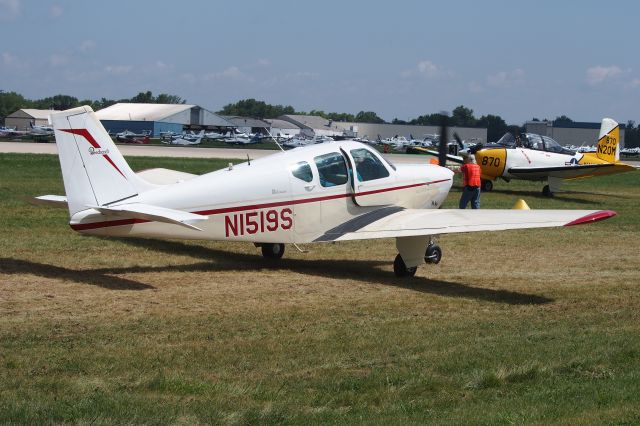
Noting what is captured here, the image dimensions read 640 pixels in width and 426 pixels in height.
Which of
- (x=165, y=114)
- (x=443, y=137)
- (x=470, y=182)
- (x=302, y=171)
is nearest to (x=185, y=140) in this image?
(x=165, y=114)

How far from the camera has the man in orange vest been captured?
1966 cm

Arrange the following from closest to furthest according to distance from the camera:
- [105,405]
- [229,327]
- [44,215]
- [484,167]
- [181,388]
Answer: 1. [105,405]
2. [181,388]
3. [229,327]
4. [44,215]
5. [484,167]

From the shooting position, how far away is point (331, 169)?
13.4m

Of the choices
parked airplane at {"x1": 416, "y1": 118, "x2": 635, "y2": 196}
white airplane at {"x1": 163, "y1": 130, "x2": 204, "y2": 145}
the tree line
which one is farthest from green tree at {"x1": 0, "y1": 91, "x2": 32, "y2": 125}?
parked airplane at {"x1": 416, "y1": 118, "x2": 635, "y2": 196}

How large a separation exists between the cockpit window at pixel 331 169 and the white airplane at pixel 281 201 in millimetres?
15

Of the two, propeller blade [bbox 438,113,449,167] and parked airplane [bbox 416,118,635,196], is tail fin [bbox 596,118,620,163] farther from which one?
propeller blade [bbox 438,113,449,167]

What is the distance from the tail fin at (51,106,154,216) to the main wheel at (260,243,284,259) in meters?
3.17

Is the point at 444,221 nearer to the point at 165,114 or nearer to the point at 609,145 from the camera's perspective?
the point at 609,145

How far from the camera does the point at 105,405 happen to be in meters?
6.43

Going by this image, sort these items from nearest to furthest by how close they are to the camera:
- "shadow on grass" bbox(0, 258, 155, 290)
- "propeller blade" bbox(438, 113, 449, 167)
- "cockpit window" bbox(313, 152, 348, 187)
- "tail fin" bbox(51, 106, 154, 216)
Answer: "tail fin" bbox(51, 106, 154, 216), "shadow on grass" bbox(0, 258, 155, 290), "cockpit window" bbox(313, 152, 348, 187), "propeller blade" bbox(438, 113, 449, 167)

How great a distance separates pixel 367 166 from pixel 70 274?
4.57 metres

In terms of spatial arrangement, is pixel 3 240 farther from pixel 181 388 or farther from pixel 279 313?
pixel 181 388

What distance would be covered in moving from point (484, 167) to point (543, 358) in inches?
872

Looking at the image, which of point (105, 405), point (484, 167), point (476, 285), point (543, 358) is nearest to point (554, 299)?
point (476, 285)
